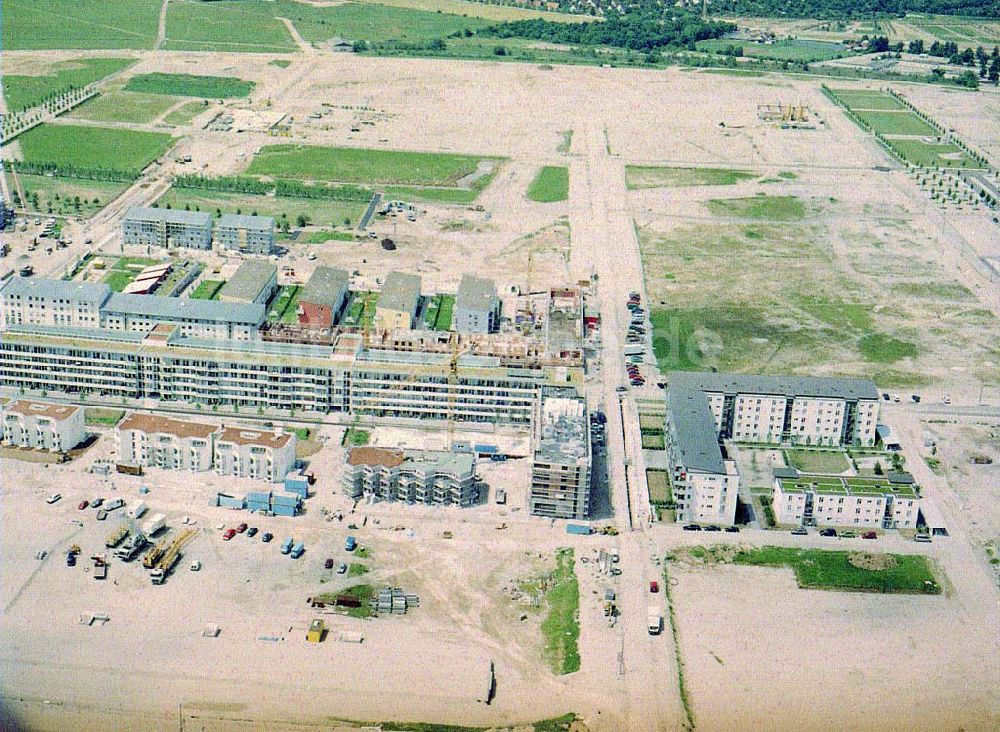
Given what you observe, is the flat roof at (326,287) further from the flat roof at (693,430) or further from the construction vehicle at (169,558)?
the construction vehicle at (169,558)

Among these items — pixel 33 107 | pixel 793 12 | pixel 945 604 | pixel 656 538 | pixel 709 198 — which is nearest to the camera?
pixel 945 604

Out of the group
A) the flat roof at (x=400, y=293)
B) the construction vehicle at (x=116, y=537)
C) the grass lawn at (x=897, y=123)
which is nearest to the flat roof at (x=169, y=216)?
the flat roof at (x=400, y=293)

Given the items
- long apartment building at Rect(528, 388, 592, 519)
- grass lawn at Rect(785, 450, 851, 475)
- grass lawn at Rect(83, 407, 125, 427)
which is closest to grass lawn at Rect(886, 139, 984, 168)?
grass lawn at Rect(785, 450, 851, 475)

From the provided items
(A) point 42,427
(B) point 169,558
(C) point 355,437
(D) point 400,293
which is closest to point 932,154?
(D) point 400,293

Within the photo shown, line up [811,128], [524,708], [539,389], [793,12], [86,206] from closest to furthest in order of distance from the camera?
[524,708] < [539,389] < [86,206] < [811,128] < [793,12]

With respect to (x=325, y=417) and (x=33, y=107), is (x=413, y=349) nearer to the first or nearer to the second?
(x=325, y=417)

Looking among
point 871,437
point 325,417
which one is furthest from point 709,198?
point 325,417

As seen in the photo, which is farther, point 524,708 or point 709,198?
point 709,198
